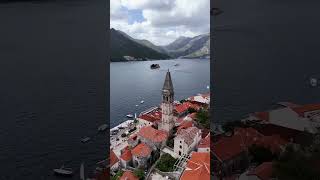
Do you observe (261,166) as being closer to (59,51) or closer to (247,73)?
(247,73)

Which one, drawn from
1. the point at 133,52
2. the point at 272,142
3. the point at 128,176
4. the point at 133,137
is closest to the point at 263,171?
the point at 272,142

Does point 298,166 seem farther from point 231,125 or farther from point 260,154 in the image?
point 231,125

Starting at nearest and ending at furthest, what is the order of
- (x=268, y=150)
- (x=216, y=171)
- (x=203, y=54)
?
(x=268, y=150) < (x=216, y=171) < (x=203, y=54)

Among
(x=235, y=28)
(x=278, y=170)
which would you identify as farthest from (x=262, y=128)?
(x=235, y=28)

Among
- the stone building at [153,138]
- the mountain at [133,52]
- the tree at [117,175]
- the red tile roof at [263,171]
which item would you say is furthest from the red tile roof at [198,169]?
the mountain at [133,52]

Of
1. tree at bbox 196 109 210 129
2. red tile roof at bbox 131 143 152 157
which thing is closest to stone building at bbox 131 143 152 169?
red tile roof at bbox 131 143 152 157

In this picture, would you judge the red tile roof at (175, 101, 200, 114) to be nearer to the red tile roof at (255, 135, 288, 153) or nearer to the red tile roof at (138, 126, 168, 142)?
the red tile roof at (138, 126, 168, 142)

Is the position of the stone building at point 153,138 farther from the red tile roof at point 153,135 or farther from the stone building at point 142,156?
the stone building at point 142,156
